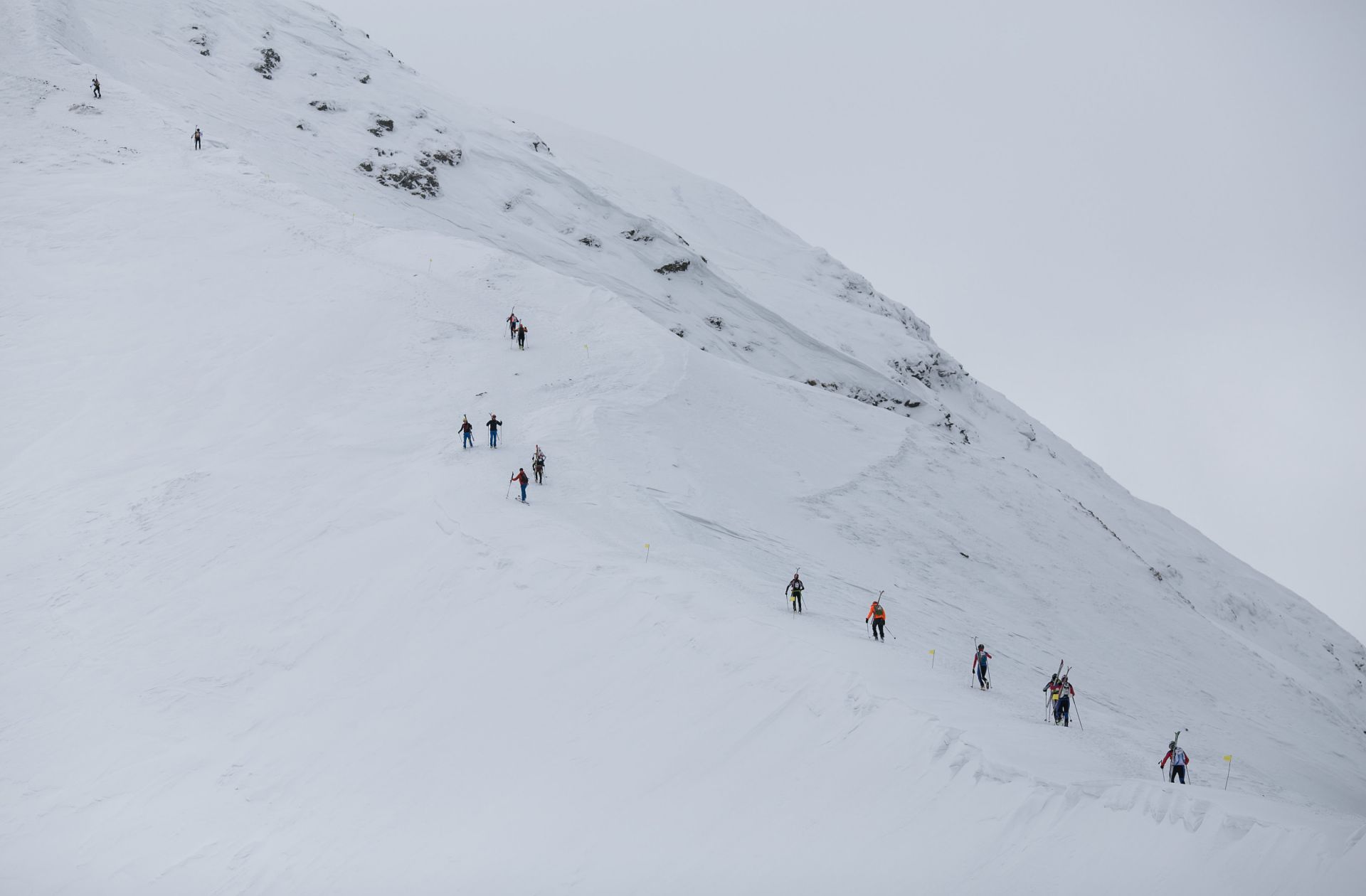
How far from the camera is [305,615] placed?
71.2 ft

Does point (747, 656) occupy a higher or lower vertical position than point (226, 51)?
lower

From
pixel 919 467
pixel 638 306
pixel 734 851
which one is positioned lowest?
pixel 734 851

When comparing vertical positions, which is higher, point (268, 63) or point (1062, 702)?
point (268, 63)

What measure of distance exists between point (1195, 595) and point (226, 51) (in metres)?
64.8

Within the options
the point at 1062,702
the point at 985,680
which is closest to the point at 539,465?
the point at 985,680

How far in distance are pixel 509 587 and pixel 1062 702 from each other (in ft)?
40.5

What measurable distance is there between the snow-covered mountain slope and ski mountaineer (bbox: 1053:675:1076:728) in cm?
78

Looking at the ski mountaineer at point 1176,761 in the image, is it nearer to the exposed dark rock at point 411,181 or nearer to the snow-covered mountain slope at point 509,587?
the snow-covered mountain slope at point 509,587

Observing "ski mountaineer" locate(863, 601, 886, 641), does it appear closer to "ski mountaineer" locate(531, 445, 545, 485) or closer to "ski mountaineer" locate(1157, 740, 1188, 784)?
"ski mountaineer" locate(1157, 740, 1188, 784)

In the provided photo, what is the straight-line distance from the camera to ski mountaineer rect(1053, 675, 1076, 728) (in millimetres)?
20438

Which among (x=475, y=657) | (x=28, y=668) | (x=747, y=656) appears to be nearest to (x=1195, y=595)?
(x=747, y=656)

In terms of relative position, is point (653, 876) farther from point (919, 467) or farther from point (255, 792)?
point (919, 467)

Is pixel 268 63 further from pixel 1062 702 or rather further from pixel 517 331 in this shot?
pixel 1062 702

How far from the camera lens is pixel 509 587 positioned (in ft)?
70.0
